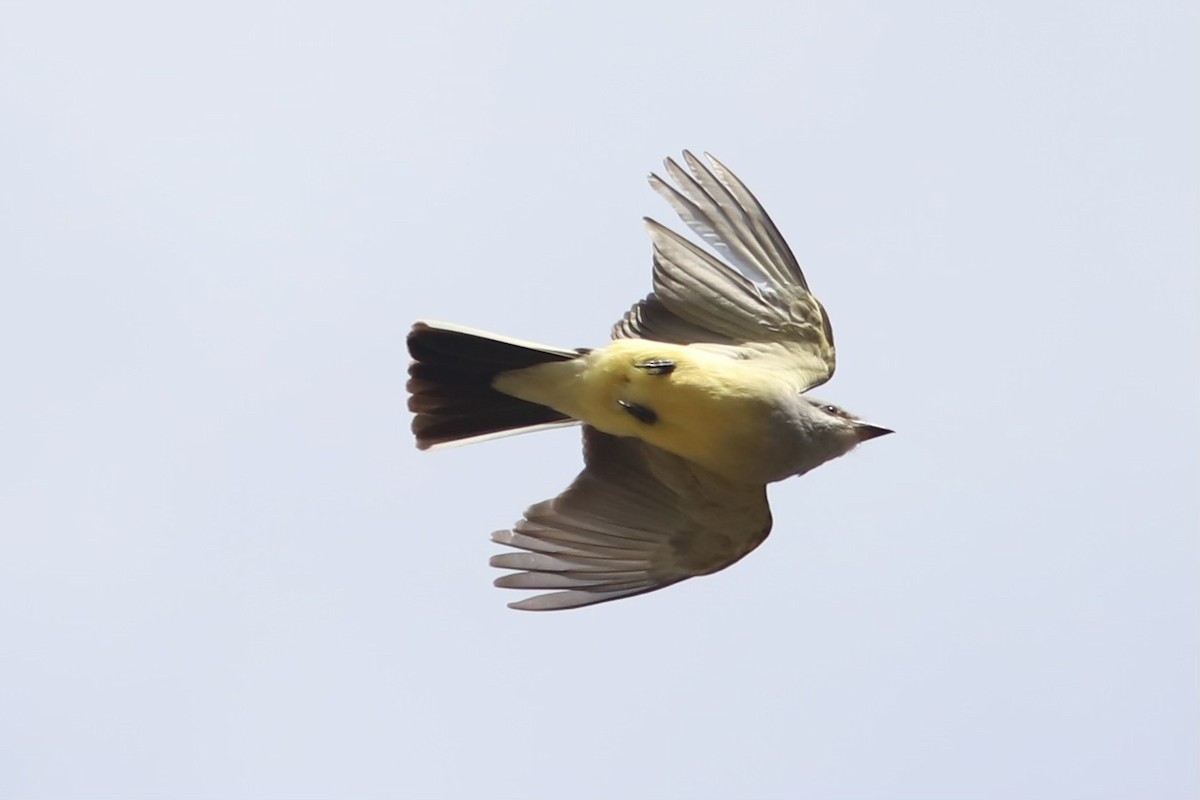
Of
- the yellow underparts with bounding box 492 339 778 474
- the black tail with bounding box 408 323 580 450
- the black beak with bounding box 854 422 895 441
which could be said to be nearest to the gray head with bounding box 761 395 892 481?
the black beak with bounding box 854 422 895 441

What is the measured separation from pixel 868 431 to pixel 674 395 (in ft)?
3.90

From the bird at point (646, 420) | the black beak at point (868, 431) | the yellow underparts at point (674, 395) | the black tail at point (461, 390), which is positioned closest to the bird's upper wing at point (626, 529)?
the bird at point (646, 420)

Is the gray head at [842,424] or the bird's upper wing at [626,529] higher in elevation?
the gray head at [842,424]

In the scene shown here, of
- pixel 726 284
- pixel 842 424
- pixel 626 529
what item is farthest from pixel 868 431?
pixel 626 529

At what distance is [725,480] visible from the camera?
8.80m

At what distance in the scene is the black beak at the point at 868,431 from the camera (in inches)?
349

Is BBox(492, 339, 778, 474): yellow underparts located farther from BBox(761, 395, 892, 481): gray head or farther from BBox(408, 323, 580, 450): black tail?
BBox(408, 323, 580, 450): black tail

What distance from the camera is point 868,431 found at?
894cm

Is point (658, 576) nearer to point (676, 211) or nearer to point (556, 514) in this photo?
point (556, 514)

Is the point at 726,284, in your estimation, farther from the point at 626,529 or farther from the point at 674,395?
the point at 626,529

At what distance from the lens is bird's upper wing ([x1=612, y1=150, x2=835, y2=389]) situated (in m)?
9.02

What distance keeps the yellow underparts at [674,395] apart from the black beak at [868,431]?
0.62 metres

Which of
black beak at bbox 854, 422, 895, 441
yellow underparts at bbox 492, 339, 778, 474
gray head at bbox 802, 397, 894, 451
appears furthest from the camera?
black beak at bbox 854, 422, 895, 441

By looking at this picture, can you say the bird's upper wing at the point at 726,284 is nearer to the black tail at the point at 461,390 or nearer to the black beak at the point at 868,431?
the black beak at the point at 868,431
